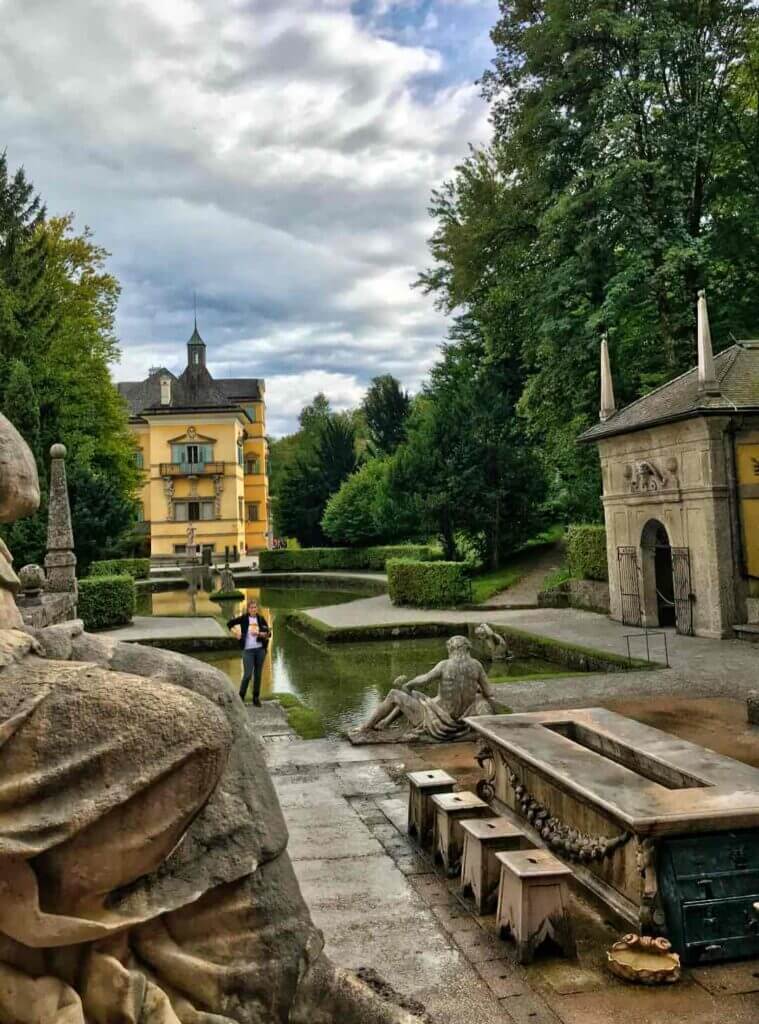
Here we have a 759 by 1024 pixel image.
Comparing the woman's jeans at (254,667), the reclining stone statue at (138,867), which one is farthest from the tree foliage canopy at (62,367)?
the reclining stone statue at (138,867)

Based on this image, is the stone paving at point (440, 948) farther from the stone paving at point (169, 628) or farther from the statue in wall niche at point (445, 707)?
the stone paving at point (169, 628)

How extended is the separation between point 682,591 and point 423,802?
559 inches

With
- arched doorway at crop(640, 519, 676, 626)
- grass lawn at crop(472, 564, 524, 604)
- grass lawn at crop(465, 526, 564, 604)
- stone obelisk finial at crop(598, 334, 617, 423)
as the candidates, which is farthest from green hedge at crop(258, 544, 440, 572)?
arched doorway at crop(640, 519, 676, 626)

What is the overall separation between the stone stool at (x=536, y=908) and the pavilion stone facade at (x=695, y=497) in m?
15.0

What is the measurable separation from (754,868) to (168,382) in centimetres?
6131

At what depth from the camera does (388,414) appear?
60656 mm

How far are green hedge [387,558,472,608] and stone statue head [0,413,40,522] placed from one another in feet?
80.0

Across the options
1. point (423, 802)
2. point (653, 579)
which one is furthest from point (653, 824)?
point (653, 579)

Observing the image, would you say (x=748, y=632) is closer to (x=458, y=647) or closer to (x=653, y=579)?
(x=653, y=579)

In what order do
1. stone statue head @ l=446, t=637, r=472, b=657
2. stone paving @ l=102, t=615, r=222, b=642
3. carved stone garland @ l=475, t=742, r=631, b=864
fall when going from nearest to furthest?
carved stone garland @ l=475, t=742, r=631, b=864, stone statue head @ l=446, t=637, r=472, b=657, stone paving @ l=102, t=615, r=222, b=642

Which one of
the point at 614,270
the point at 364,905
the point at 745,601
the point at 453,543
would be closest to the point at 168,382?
the point at 453,543

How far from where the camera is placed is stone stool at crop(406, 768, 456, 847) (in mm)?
6754

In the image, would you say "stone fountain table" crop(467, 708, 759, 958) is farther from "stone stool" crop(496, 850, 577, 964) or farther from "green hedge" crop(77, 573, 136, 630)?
"green hedge" crop(77, 573, 136, 630)

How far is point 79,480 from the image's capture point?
2767 centimetres
